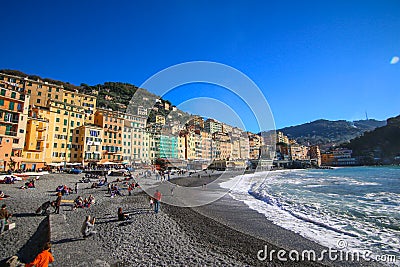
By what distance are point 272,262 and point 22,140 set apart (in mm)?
29635

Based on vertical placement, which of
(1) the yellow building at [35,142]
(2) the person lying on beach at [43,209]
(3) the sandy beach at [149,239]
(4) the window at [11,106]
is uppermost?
(4) the window at [11,106]

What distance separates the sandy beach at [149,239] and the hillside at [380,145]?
14872cm

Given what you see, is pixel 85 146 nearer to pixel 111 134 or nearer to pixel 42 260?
pixel 111 134

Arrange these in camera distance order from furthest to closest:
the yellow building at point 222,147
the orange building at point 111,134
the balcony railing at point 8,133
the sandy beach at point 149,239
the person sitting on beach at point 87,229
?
1. the yellow building at point 222,147
2. the orange building at point 111,134
3. the balcony railing at point 8,133
4. the person sitting on beach at point 87,229
5. the sandy beach at point 149,239

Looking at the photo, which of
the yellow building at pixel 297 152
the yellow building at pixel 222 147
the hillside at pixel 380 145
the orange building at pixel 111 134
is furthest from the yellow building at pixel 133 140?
the hillside at pixel 380 145

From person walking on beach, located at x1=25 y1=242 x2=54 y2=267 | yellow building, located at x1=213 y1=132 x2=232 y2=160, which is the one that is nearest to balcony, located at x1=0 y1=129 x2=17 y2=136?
person walking on beach, located at x1=25 y1=242 x2=54 y2=267

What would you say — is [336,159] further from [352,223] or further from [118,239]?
[118,239]

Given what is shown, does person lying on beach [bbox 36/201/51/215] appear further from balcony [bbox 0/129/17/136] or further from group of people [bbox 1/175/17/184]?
balcony [bbox 0/129/17/136]

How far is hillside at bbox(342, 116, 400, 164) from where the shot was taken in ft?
399

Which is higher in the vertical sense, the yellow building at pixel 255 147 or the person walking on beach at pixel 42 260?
the yellow building at pixel 255 147

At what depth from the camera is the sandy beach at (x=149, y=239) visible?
611 centimetres

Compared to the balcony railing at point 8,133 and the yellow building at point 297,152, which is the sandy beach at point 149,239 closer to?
the balcony railing at point 8,133

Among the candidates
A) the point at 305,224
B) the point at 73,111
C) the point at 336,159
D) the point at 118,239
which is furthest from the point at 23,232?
the point at 336,159

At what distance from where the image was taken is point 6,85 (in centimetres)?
2706
